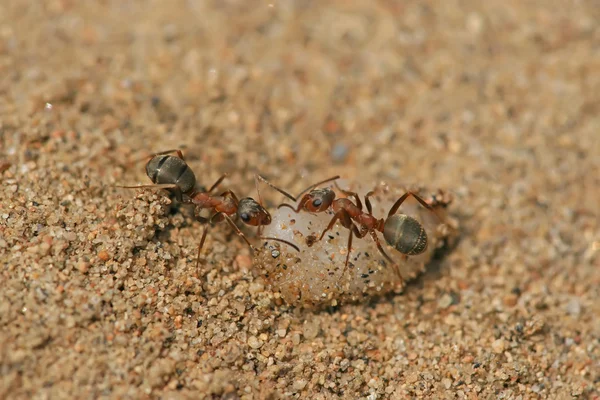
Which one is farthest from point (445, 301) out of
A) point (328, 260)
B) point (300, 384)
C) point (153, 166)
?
point (153, 166)

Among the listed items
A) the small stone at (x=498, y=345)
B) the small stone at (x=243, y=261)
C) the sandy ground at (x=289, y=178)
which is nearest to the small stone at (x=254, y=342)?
the sandy ground at (x=289, y=178)

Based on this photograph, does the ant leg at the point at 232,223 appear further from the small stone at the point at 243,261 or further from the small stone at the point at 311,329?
the small stone at the point at 311,329

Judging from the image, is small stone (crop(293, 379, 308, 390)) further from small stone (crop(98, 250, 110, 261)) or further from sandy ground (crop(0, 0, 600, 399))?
small stone (crop(98, 250, 110, 261))

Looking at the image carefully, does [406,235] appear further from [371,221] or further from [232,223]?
[232,223]

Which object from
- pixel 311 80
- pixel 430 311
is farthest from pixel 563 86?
pixel 430 311

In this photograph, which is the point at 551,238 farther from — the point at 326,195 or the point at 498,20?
the point at 498,20
